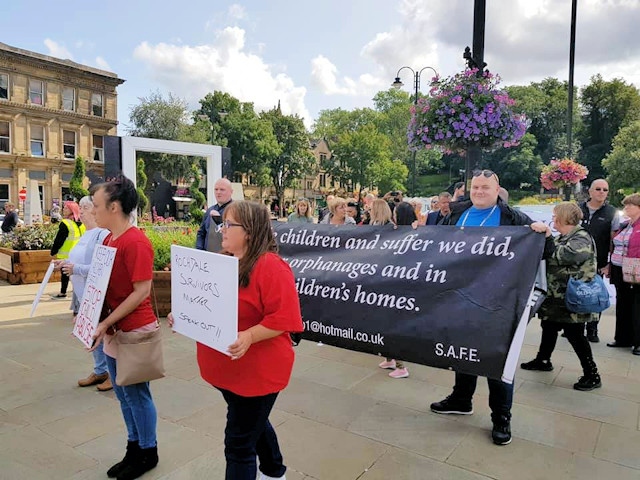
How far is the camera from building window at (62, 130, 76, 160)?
41.0m

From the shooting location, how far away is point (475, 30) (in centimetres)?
611

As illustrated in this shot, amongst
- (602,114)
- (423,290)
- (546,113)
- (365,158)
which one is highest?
(546,113)

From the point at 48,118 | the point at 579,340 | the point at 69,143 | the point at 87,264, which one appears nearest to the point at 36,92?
the point at 48,118

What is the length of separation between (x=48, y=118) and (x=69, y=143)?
253 cm

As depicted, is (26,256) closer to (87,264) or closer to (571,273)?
(87,264)

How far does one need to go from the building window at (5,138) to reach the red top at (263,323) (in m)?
43.2

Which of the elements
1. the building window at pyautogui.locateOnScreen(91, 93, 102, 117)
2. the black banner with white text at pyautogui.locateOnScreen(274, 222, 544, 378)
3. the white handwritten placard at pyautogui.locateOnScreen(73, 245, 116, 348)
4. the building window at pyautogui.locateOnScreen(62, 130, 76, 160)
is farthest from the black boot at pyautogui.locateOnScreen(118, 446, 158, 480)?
the building window at pyautogui.locateOnScreen(91, 93, 102, 117)

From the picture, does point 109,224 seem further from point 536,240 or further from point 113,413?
point 536,240

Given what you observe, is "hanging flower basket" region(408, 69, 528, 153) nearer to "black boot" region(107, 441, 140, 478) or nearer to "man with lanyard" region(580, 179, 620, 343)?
"man with lanyard" region(580, 179, 620, 343)

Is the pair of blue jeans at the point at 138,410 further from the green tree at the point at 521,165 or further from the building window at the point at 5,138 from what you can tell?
the green tree at the point at 521,165

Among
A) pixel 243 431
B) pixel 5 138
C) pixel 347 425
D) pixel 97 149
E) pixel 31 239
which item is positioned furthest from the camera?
pixel 97 149

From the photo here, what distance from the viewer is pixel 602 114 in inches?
2527

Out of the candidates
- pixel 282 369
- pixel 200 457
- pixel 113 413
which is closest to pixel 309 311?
pixel 200 457

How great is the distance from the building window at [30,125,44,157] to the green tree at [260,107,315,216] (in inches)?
889
